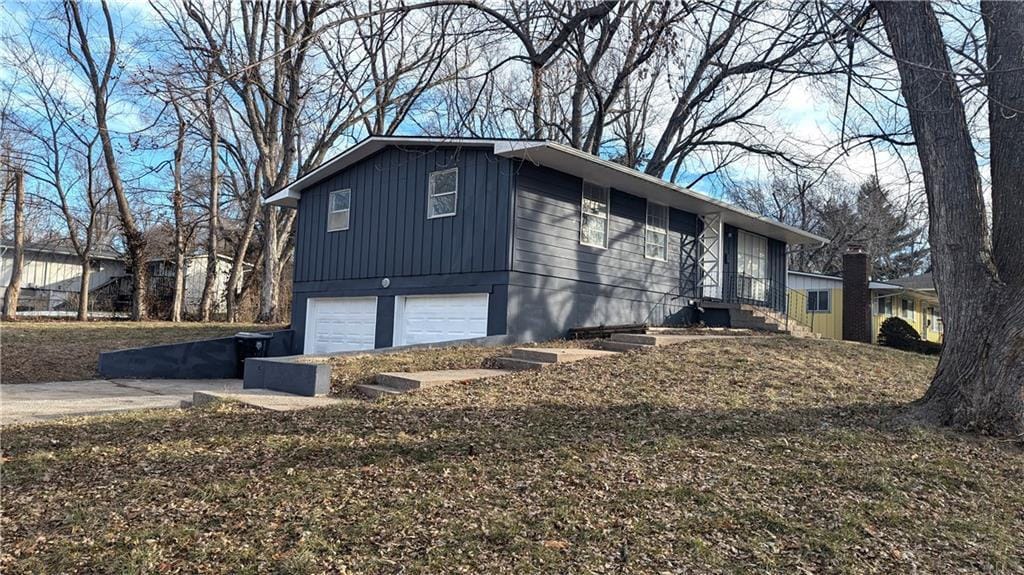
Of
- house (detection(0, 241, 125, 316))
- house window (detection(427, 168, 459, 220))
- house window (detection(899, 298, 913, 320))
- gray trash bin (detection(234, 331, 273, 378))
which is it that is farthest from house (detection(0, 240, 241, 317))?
house window (detection(899, 298, 913, 320))

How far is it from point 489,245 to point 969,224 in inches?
271

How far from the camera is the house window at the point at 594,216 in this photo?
12367mm

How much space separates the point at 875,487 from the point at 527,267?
289 inches

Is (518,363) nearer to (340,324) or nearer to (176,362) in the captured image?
(340,324)

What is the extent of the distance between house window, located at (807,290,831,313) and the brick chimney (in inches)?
115

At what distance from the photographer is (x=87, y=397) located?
850 cm

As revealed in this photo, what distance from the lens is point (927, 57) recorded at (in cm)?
593

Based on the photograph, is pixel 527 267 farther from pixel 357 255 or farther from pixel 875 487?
pixel 875 487

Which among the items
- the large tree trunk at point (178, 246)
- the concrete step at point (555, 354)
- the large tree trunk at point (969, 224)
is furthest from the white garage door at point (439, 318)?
the large tree trunk at point (178, 246)

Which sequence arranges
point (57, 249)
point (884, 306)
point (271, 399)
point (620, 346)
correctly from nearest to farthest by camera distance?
point (271, 399), point (620, 346), point (884, 306), point (57, 249)

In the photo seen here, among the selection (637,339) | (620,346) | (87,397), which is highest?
(637,339)

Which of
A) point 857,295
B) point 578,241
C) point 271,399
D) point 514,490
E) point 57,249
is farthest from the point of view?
point 57,249

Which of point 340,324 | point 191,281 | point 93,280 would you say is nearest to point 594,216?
point 340,324

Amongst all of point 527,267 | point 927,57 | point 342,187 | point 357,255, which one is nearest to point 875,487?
point 927,57
